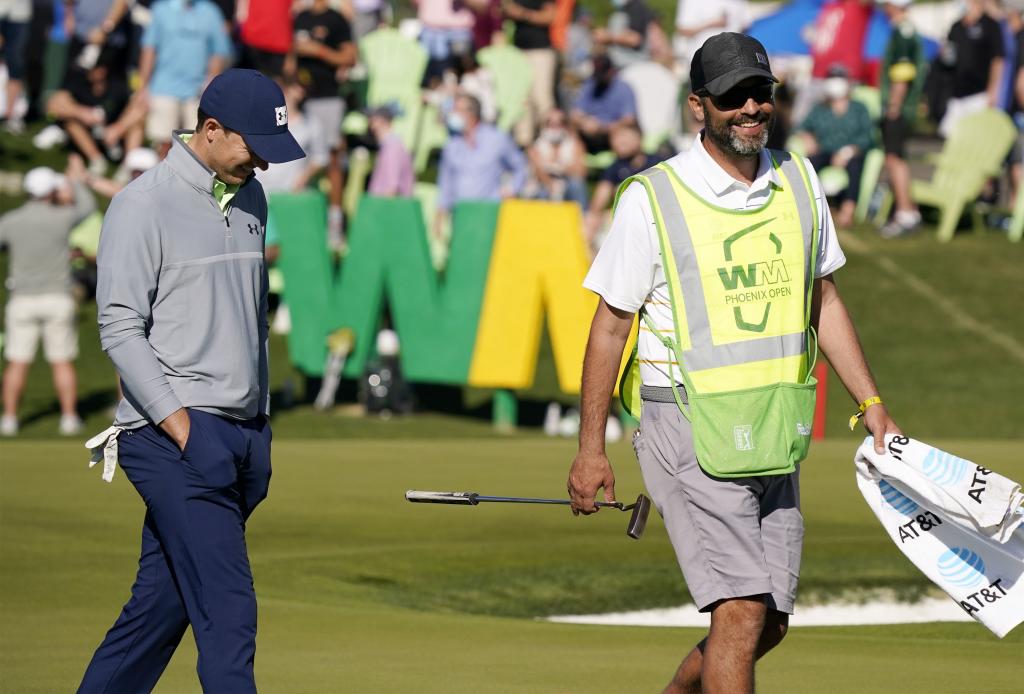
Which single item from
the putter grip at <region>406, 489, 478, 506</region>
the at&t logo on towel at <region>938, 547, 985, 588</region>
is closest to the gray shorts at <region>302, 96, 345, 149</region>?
the putter grip at <region>406, 489, 478, 506</region>

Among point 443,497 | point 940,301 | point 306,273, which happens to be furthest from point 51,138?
point 443,497

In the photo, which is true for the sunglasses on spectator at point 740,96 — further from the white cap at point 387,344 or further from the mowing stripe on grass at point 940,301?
the mowing stripe on grass at point 940,301

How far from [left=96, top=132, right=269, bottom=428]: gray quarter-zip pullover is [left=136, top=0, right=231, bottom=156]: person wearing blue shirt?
51.8ft

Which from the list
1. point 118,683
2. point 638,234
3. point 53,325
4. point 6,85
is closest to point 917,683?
point 638,234

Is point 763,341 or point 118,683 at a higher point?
point 763,341

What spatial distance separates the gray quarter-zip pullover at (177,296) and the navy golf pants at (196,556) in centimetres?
11

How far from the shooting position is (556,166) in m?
21.6

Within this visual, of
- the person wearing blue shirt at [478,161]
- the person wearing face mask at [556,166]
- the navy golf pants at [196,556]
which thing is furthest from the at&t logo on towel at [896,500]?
the person wearing face mask at [556,166]

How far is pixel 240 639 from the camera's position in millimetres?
5668

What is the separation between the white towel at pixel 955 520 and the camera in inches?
235

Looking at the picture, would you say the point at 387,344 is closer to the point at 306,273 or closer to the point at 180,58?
the point at 306,273

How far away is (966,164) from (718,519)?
62.2 feet

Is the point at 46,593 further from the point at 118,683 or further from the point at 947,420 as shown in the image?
the point at 947,420

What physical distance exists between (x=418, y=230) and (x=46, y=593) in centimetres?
916
